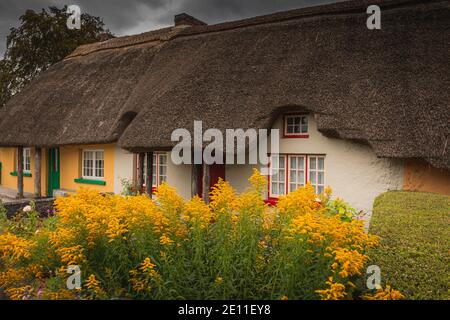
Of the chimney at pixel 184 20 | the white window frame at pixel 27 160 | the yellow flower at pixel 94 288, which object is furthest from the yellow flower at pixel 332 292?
the white window frame at pixel 27 160

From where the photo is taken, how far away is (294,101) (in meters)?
9.15

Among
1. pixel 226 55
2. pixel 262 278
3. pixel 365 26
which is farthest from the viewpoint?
pixel 226 55

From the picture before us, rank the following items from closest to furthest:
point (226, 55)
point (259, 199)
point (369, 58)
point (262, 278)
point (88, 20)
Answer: point (262, 278) → point (259, 199) → point (369, 58) → point (226, 55) → point (88, 20)

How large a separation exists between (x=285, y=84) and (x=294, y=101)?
2.17ft

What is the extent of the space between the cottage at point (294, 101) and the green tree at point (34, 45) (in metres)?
8.78

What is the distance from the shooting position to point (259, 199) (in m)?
4.27

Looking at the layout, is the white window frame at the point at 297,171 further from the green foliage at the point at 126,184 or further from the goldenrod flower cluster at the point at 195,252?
the green foliage at the point at 126,184

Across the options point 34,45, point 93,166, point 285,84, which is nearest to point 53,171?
point 93,166

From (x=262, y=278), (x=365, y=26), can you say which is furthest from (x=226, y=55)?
(x=262, y=278)

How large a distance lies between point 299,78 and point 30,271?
7.42m

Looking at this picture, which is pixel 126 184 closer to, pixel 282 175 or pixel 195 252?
pixel 282 175

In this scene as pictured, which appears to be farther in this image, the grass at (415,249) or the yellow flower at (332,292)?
the grass at (415,249)

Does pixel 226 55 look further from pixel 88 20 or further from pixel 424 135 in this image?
pixel 88 20

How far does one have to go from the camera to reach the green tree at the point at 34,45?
2159 cm
